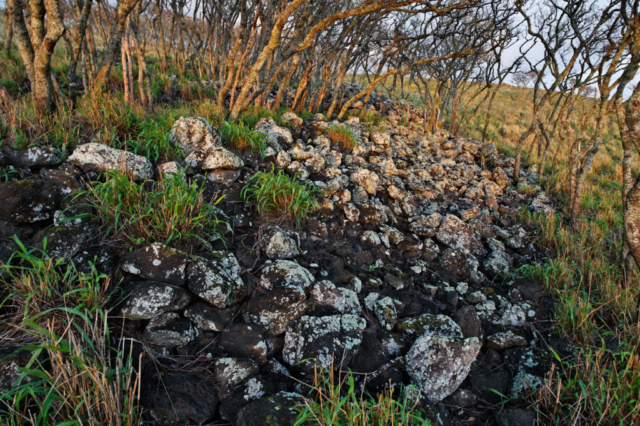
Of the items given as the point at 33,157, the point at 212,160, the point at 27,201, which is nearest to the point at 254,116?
the point at 212,160

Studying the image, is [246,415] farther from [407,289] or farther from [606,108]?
[606,108]

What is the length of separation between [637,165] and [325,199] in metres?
11.7

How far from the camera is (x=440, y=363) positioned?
196cm

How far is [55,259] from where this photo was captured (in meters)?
1.95

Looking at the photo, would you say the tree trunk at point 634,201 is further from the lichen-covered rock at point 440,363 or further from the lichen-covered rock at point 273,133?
the lichen-covered rock at point 273,133

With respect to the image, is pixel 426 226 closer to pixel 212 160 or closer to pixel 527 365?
pixel 527 365

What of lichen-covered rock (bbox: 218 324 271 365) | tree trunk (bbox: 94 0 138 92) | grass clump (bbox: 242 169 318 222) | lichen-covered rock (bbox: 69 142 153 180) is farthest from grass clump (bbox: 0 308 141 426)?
tree trunk (bbox: 94 0 138 92)

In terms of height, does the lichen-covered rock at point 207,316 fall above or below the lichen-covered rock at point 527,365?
above

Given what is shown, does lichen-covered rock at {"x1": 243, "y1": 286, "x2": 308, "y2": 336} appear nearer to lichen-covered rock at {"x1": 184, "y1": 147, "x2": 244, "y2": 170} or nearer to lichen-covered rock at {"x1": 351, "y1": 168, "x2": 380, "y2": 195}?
lichen-covered rock at {"x1": 184, "y1": 147, "x2": 244, "y2": 170}

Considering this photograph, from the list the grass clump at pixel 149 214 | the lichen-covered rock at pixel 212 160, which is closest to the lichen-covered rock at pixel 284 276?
the grass clump at pixel 149 214

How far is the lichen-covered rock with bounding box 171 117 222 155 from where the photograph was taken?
337cm

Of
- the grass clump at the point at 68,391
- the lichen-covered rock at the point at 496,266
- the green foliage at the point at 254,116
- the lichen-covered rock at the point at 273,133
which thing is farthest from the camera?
the green foliage at the point at 254,116

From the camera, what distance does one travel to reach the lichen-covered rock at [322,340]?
193 centimetres

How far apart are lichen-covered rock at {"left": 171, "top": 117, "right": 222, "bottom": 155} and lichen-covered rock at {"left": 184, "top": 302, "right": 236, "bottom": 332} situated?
73.3 inches
